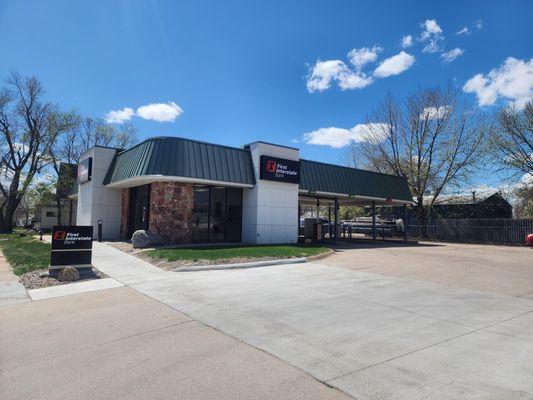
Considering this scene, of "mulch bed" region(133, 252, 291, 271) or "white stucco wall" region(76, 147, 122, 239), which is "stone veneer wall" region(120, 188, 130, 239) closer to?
"white stucco wall" region(76, 147, 122, 239)

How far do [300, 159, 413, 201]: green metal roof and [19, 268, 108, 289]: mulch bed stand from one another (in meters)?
12.7

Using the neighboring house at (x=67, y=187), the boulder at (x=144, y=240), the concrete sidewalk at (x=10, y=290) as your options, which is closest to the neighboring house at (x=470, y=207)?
the boulder at (x=144, y=240)

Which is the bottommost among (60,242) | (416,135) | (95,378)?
(95,378)

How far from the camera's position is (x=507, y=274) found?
11781mm

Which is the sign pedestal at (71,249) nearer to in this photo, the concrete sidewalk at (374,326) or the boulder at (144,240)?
the concrete sidewalk at (374,326)

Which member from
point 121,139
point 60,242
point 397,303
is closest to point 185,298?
point 397,303

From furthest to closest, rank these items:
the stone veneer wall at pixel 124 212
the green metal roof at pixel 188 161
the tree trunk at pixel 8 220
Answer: the tree trunk at pixel 8 220, the stone veneer wall at pixel 124 212, the green metal roof at pixel 188 161

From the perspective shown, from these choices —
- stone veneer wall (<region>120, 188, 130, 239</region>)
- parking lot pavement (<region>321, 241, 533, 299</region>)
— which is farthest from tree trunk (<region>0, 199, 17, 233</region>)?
Answer: parking lot pavement (<region>321, 241, 533, 299</region>)

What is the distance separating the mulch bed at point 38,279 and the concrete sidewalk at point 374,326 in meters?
0.73

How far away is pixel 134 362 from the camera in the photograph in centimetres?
461

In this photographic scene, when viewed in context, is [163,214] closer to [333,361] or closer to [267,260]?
[267,260]

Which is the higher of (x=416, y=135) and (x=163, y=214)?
(x=416, y=135)

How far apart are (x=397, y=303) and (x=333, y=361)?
139 inches

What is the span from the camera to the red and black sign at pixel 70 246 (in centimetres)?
1069
